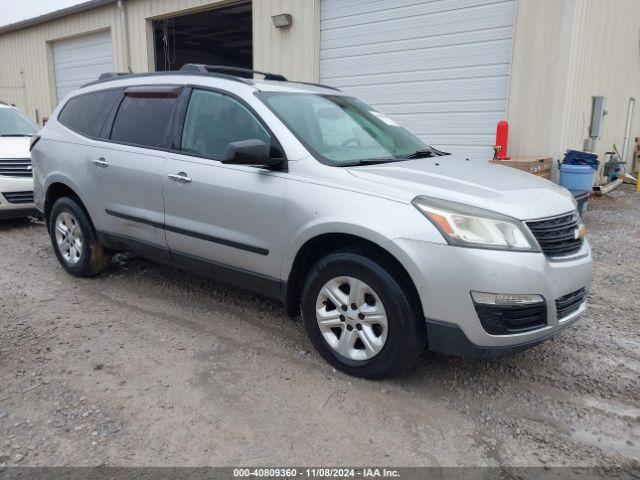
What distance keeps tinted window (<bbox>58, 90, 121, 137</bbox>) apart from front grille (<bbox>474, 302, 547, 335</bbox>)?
A: 3.70 m

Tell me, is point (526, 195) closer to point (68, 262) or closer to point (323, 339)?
point (323, 339)

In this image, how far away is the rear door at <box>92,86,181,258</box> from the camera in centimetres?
416

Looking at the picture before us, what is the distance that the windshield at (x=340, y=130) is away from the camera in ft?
11.7

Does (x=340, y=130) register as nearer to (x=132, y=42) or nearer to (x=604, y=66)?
(x=604, y=66)

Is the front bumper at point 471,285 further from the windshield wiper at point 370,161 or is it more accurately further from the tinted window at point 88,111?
the tinted window at point 88,111

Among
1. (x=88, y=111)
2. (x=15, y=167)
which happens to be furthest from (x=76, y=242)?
(x=15, y=167)

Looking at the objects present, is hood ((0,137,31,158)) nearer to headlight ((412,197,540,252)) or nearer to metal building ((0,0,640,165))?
metal building ((0,0,640,165))

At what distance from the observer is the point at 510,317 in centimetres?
278


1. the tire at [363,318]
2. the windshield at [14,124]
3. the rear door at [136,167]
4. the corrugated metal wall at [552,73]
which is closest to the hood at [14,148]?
the windshield at [14,124]

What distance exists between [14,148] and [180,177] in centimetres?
475

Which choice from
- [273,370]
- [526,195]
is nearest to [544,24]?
[526,195]

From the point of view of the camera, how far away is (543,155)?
7840mm

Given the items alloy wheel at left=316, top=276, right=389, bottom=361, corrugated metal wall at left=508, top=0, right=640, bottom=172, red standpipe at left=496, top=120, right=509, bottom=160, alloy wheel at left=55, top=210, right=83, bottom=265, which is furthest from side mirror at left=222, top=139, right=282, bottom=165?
corrugated metal wall at left=508, top=0, right=640, bottom=172

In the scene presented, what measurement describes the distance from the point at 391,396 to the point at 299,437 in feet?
2.12
